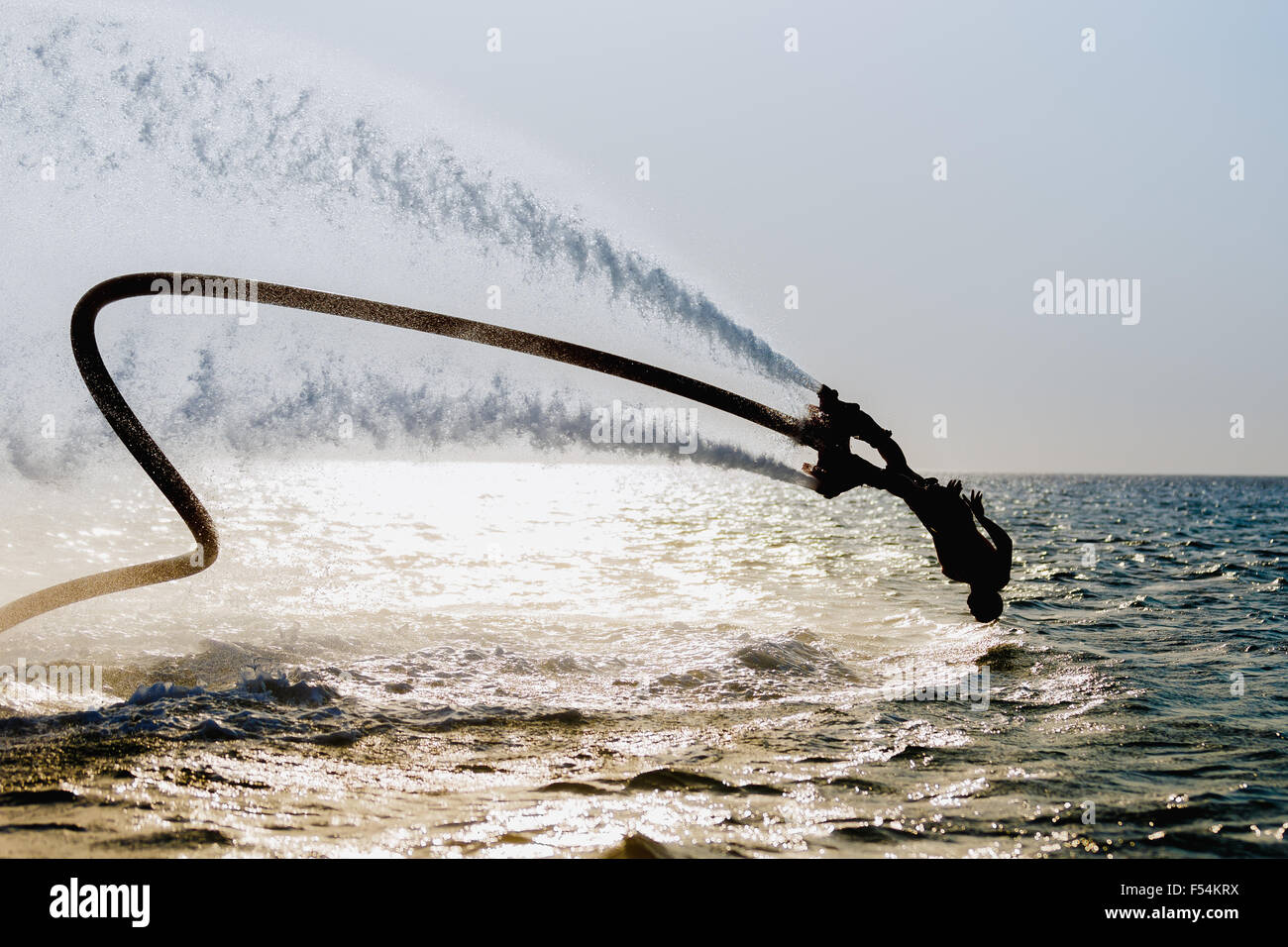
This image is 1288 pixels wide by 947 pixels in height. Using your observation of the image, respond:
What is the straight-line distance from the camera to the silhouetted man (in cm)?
783

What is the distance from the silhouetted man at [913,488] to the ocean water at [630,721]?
1.45m

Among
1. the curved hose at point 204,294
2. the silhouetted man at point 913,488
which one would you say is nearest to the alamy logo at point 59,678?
the curved hose at point 204,294

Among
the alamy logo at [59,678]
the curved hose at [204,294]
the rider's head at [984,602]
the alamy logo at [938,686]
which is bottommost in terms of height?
the alamy logo at [938,686]

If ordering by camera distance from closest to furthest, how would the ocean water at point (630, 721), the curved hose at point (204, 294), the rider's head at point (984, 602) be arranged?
the ocean water at point (630, 721)
the curved hose at point (204, 294)
the rider's head at point (984, 602)

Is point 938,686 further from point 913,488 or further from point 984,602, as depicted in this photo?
point 913,488

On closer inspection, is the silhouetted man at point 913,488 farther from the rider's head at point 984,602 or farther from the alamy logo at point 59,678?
the alamy logo at point 59,678
